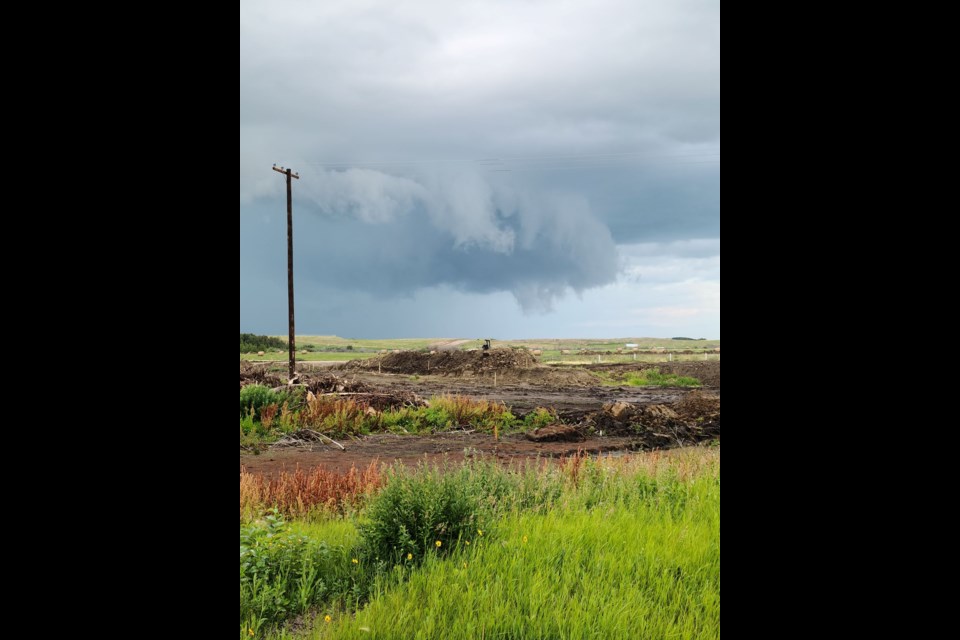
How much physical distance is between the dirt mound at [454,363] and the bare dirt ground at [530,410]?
0.03 meters

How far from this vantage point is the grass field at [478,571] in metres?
2.40

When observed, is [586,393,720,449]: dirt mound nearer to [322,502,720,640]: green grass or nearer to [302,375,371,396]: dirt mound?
[302,375,371,396]: dirt mound

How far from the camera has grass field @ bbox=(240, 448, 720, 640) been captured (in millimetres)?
2402

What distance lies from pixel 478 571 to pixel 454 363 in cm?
1676

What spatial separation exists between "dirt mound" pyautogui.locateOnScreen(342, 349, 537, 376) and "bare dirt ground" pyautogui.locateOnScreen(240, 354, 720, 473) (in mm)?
34

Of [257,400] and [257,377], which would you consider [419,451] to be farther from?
[257,377]

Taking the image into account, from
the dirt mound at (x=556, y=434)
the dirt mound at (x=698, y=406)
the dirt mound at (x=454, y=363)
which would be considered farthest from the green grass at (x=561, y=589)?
the dirt mound at (x=454, y=363)

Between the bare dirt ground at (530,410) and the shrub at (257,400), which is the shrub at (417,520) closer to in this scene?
the bare dirt ground at (530,410)

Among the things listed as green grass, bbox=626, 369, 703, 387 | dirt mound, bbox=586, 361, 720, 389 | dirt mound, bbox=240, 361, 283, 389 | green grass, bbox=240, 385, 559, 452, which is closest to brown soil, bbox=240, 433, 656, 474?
green grass, bbox=240, 385, 559, 452

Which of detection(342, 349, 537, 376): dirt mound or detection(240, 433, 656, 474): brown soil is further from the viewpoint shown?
detection(342, 349, 537, 376): dirt mound

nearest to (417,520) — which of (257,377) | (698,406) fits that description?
(257,377)
